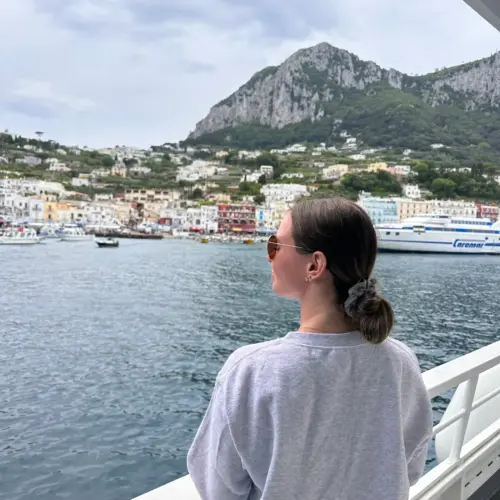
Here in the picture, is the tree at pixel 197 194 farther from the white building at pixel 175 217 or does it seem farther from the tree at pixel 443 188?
the tree at pixel 443 188

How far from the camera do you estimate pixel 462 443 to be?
45.8 inches

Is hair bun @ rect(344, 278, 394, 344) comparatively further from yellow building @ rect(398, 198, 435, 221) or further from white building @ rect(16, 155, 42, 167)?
white building @ rect(16, 155, 42, 167)

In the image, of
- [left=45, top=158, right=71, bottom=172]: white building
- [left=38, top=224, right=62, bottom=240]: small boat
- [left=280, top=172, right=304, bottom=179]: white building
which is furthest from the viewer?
[left=45, top=158, right=71, bottom=172]: white building

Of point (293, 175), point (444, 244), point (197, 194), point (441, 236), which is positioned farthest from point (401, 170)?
point (444, 244)

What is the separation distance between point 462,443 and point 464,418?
10 cm

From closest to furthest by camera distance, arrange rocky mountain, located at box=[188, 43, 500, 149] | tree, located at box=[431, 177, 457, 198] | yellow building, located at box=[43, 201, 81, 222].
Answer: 1. tree, located at box=[431, 177, 457, 198]
2. yellow building, located at box=[43, 201, 81, 222]
3. rocky mountain, located at box=[188, 43, 500, 149]

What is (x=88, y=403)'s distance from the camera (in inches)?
239

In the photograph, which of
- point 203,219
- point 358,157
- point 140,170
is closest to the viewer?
point 203,219

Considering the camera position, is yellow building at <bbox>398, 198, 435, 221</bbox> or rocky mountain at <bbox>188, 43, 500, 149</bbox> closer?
yellow building at <bbox>398, 198, 435, 221</bbox>

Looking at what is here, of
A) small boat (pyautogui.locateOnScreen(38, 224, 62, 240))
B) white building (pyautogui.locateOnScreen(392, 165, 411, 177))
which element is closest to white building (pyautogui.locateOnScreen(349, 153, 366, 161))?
white building (pyautogui.locateOnScreen(392, 165, 411, 177))

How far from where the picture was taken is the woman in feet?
1.46

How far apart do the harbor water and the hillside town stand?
20781mm

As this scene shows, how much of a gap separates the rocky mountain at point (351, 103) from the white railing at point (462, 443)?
3176 inches

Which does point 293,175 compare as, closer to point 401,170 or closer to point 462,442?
point 401,170
